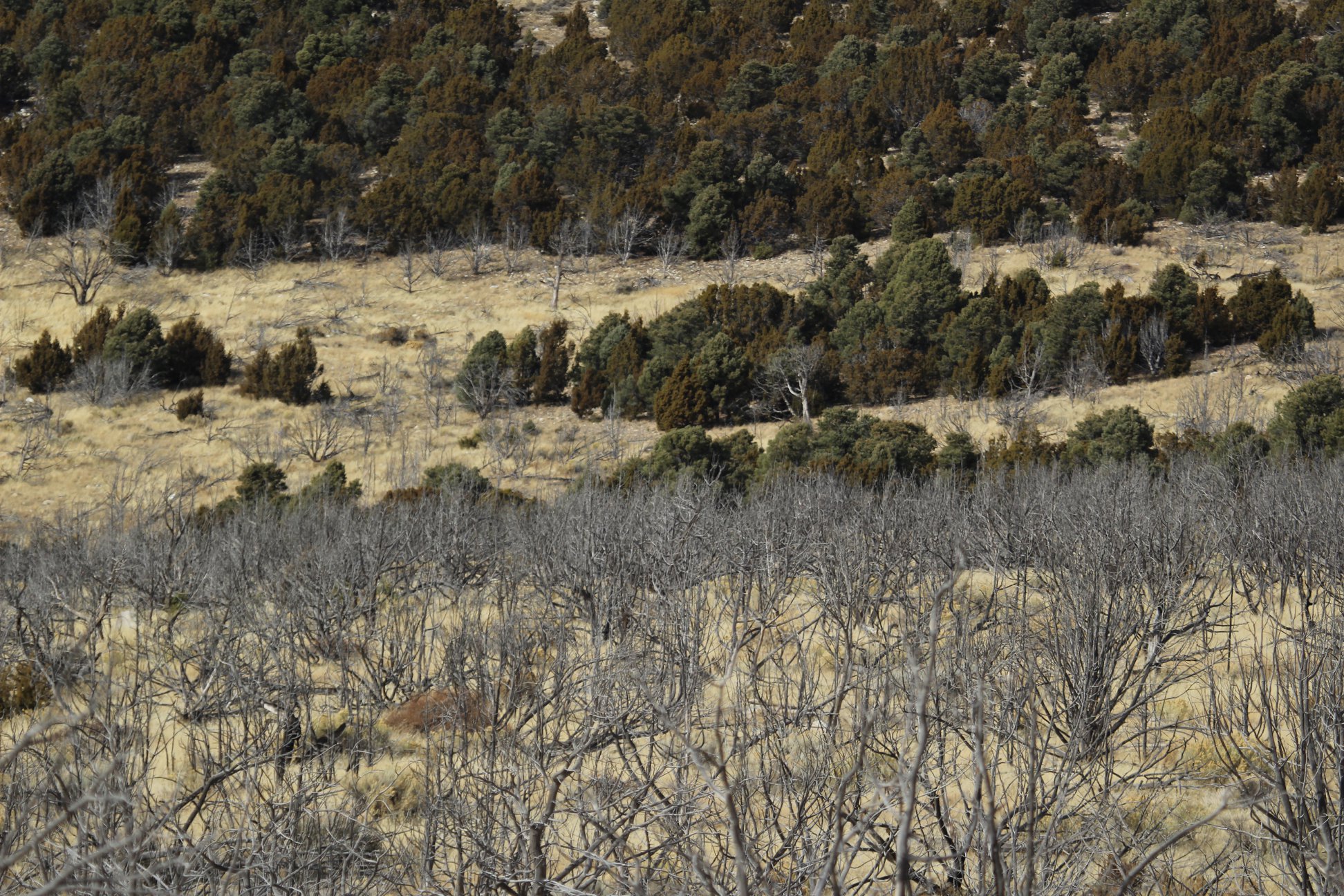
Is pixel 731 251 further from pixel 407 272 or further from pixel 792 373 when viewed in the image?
pixel 407 272

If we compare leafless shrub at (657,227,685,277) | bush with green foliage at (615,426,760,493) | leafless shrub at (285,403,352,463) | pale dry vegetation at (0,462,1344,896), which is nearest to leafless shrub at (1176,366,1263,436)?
pale dry vegetation at (0,462,1344,896)

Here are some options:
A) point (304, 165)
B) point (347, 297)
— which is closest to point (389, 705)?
point (347, 297)

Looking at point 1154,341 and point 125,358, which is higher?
point 1154,341

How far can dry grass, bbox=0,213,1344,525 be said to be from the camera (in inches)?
890

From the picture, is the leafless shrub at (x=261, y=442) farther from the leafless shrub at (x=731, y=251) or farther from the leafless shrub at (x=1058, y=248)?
the leafless shrub at (x=1058, y=248)

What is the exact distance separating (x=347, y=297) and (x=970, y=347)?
717 inches

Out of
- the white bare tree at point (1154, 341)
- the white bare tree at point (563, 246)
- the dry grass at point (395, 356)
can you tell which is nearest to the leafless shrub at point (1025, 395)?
the dry grass at point (395, 356)

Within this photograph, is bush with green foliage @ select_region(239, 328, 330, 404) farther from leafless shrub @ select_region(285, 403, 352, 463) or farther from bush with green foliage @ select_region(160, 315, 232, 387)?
bush with green foliage @ select_region(160, 315, 232, 387)

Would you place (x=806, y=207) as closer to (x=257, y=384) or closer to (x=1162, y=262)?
(x=1162, y=262)

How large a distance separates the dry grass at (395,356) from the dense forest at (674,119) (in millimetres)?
1746

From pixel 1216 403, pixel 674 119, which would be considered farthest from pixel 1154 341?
pixel 674 119

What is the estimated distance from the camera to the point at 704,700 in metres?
7.54

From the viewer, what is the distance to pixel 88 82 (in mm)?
43406

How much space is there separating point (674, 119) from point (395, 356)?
60.7 ft
